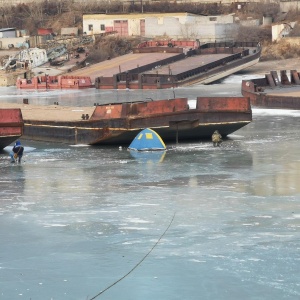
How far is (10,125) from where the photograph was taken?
2250 centimetres

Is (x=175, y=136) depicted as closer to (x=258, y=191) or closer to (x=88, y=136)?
(x=88, y=136)

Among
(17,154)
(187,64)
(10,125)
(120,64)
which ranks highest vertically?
(10,125)

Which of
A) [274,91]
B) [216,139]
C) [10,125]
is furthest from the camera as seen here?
[274,91]

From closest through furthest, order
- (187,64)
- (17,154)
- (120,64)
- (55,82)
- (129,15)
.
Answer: (17,154), (55,82), (187,64), (120,64), (129,15)

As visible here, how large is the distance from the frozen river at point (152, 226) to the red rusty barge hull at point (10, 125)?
43.3 inches

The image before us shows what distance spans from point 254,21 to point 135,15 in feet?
25.5

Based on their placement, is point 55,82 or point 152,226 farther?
point 55,82

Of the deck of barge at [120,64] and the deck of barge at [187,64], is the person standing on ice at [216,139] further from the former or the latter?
the deck of barge at [120,64]

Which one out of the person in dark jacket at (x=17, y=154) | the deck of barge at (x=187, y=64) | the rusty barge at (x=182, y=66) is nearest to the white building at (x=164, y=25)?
the rusty barge at (x=182, y=66)

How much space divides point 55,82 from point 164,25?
1686 cm

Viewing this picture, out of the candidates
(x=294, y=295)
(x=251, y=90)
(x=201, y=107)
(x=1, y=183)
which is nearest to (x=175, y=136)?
(x=201, y=107)

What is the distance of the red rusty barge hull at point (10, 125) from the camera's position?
22500mm

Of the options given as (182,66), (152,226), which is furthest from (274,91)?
(152,226)

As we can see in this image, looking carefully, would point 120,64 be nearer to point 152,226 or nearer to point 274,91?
point 274,91
